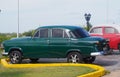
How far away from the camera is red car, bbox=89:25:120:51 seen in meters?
23.8

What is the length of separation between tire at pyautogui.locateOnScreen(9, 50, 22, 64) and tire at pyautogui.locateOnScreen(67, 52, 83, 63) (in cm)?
232

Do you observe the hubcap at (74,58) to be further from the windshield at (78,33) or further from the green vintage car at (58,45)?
the windshield at (78,33)

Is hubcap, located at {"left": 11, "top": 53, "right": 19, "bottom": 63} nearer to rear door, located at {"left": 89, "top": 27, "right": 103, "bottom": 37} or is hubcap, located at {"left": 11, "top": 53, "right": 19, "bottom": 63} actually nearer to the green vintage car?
the green vintage car

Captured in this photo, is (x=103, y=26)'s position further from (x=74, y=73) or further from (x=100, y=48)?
(x=74, y=73)

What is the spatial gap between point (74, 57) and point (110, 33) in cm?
684

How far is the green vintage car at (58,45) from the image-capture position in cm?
1747

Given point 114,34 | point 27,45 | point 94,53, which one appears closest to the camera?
point 94,53

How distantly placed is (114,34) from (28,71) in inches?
384

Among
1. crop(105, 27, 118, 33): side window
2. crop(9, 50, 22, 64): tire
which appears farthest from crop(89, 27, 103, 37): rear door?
crop(9, 50, 22, 64): tire

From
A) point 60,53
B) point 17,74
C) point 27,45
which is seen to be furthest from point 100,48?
point 17,74

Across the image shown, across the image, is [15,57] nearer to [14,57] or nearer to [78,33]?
[14,57]

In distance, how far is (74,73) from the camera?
A: 557 inches

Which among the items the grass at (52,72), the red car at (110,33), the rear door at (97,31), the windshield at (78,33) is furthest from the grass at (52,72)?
the rear door at (97,31)

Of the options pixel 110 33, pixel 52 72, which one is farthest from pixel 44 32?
pixel 110 33
